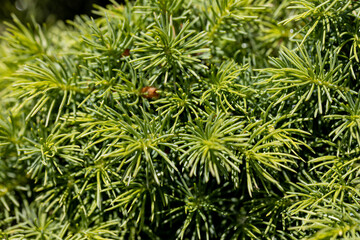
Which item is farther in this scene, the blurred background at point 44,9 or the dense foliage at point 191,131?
the blurred background at point 44,9

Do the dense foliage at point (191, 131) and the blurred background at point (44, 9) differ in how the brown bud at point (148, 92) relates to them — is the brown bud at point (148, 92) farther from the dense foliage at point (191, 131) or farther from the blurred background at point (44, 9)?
the blurred background at point (44, 9)

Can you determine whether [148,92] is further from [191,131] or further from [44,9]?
[44,9]

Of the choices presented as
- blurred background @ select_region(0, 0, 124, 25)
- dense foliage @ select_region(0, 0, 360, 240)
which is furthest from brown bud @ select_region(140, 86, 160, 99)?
blurred background @ select_region(0, 0, 124, 25)

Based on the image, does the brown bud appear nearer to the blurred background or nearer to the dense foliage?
the dense foliage

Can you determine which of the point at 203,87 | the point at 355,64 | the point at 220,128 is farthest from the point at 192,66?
the point at 355,64

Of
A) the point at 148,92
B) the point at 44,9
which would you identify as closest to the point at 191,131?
the point at 148,92

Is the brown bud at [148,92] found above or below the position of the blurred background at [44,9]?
below

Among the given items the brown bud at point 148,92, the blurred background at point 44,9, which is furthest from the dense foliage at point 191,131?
the blurred background at point 44,9
